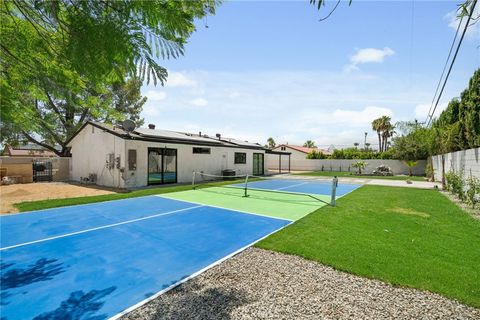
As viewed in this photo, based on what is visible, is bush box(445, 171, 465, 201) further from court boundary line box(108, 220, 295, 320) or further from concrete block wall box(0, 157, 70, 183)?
concrete block wall box(0, 157, 70, 183)

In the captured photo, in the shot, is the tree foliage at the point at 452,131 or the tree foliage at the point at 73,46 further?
the tree foliage at the point at 452,131

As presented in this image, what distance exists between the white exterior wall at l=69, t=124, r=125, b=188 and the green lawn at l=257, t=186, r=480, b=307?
13.4 metres

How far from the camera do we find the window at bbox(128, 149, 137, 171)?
17.3 meters

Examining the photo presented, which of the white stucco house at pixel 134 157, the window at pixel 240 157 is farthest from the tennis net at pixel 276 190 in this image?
the window at pixel 240 157

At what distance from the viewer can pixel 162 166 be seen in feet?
64.3

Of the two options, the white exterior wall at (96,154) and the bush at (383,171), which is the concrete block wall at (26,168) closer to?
the white exterior wall at (96,154)

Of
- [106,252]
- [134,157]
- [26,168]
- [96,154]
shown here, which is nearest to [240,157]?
[134,157]

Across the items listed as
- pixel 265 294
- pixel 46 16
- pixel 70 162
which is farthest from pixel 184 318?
pixel 70 162

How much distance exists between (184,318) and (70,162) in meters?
23.2

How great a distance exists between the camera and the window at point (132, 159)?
681 inches

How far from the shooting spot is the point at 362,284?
14.8ft

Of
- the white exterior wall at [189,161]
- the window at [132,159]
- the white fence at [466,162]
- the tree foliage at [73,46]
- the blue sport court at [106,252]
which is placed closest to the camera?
the tree foliage at [73,46]

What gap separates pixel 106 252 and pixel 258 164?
26.3m

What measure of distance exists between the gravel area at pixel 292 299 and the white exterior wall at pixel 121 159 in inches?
561
